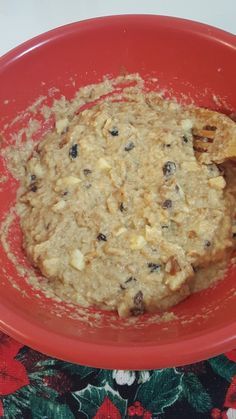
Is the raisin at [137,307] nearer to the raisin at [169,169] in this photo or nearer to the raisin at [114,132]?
the raisin at [169,169]

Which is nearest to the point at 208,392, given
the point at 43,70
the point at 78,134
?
the point at 78,134

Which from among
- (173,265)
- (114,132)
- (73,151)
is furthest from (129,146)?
(173,265)

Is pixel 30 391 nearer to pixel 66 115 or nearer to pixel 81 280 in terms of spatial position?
pixel 81 280

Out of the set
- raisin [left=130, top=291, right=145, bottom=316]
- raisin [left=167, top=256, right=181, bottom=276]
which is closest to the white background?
raisin [left=167, top=256, right=181, bottom=276]

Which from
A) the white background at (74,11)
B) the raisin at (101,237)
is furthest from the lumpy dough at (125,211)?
the white background at (74,11)

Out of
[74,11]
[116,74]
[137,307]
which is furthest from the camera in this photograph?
[74,11]

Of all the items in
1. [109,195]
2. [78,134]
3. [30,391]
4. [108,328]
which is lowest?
[30,391]

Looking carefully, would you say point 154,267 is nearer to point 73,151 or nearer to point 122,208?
point 122,208
